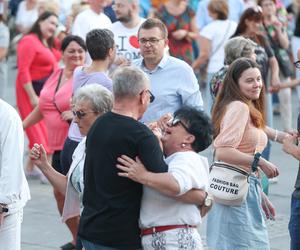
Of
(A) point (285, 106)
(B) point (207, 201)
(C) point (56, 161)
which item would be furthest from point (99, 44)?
(A) point (285, 106)

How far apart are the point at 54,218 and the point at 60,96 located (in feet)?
4.09

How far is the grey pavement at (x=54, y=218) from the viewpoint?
819 cm

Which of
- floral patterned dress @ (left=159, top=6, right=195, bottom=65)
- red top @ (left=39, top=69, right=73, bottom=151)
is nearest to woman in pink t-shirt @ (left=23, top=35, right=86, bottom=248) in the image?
red top @ (left=39, top=69, right=73, bottom=151)

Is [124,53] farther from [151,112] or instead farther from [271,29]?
[271,29]

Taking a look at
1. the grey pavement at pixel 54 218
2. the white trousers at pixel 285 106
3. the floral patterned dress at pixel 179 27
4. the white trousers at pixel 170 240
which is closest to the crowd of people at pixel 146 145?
the white trousers at pixel 170 240

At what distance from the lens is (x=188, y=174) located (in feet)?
16.3

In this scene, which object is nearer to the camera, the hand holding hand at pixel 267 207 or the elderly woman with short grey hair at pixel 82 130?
the elderly woman with short grey hair at pixel 82 130

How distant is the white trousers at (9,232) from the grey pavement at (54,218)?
7.88ft

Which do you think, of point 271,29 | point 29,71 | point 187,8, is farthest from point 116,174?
point 187,8

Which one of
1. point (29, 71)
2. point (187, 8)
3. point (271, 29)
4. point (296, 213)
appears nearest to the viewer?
point (296, 213)

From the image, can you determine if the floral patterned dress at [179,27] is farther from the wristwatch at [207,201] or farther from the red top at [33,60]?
the wristwatch at [207,201]

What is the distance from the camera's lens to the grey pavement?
8.19 m

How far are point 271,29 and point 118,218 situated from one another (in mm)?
7433

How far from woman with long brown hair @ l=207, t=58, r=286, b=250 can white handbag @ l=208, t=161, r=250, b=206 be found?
5 centimetres
